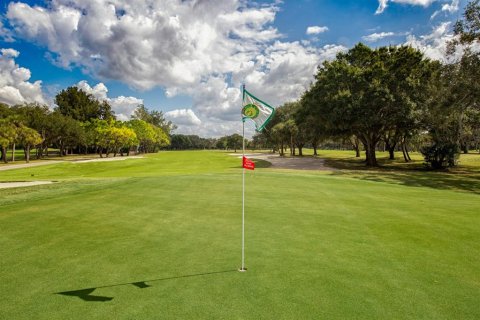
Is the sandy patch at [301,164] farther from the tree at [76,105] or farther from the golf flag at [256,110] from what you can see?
the tree at [76,105]

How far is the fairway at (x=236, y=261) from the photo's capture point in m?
4.84

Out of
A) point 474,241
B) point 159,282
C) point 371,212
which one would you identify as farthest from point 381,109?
point 159,282

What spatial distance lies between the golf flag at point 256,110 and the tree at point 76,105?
93.0 metres

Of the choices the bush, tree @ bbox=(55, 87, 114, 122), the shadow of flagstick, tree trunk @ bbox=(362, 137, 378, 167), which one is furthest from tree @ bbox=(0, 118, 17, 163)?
the bush

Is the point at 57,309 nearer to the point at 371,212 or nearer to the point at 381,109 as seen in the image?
the point at 371,212

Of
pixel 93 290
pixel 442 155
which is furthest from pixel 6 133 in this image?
pixel 442 155

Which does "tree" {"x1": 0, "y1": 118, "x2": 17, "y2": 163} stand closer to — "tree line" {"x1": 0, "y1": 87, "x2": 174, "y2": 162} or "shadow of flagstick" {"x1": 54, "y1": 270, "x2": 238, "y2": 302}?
"tree line" {"x1": 0, "y1": 87, "x2": 174, "y2": 162}

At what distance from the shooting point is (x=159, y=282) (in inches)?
223

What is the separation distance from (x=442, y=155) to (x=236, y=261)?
40.6 metres

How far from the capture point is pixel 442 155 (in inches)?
1473

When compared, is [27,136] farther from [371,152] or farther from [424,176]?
[424,176]

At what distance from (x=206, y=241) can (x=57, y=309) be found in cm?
382

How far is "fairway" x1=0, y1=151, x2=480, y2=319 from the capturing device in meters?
4.84

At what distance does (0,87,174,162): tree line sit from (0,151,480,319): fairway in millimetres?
52869
